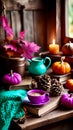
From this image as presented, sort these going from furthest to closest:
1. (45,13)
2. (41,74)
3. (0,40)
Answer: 1. (45,13)
2. (0,40)
3. (41,74)

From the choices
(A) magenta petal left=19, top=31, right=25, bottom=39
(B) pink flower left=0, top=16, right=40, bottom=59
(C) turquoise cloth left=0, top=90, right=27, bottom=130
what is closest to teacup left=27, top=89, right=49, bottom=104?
(C) turquoise cloth left=0, top=90, right=27, bottom=130

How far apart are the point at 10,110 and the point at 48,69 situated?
538 mm

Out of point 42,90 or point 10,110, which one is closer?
point 10,110

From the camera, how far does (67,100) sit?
1.39 metres

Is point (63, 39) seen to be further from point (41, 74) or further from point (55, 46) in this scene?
point (41, 74)

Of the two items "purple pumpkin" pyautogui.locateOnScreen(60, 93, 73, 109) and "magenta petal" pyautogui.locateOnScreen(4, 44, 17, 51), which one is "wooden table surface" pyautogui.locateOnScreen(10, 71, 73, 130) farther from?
"magenta petal" pyautogui.locateOnScreen(4, 44, 17, 51)

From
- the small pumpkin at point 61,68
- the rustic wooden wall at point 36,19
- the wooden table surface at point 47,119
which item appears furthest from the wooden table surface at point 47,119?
the rustic wooden wall at point 36,19

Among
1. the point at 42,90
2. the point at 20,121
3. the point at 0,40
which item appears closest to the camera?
the point at 20,121

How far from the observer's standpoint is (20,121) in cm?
127

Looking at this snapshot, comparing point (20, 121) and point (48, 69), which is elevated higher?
point (48, 69)

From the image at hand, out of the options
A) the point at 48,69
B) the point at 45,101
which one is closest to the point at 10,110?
the point at 45,101

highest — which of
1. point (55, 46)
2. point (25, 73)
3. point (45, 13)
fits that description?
point (45, 13)

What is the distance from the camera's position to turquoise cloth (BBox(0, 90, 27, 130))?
1308mm

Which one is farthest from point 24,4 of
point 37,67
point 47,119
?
point 47,119
